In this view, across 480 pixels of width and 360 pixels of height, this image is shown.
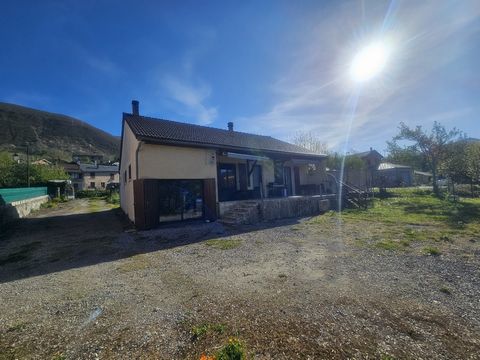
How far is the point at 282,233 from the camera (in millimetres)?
9820

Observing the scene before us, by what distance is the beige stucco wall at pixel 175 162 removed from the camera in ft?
36.8

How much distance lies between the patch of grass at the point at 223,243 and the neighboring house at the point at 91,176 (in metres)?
54.9

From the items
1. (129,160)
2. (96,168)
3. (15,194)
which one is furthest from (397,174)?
(96,168)

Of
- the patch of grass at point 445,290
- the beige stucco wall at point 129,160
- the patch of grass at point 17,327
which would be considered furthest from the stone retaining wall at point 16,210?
the patch of grass at point 445,290

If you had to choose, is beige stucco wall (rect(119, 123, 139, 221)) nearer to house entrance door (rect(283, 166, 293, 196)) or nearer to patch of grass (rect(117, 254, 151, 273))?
patch of grass (rect(117, 254, 151, 273))

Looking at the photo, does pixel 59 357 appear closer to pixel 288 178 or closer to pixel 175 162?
pixel 175 162

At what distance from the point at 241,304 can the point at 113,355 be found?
6.45ft

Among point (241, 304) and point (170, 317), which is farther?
point (241, 304)

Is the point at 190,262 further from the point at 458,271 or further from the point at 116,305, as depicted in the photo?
the point at 458,271

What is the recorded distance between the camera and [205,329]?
3338 mm

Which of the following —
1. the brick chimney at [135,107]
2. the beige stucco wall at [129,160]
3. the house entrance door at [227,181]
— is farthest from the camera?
the brick chimney at [135,107]

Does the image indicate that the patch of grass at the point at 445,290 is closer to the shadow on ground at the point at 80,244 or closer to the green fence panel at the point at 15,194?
the shadow on ground at the point at 80,244

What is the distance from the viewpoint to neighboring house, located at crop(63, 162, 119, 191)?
2196 inches

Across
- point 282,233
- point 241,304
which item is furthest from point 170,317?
point 282,233
